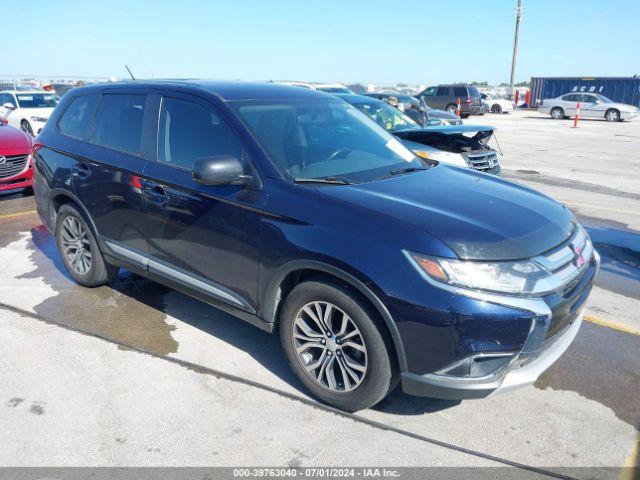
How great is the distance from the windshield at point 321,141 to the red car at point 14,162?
6.10 metres

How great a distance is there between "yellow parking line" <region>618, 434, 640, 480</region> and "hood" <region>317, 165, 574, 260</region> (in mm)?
1130

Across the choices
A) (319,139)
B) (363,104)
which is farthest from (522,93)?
(319,139)

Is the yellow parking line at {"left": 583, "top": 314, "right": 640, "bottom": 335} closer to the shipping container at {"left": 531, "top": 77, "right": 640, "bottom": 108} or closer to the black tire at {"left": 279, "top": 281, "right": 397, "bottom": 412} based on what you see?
the black tire at {"left": 279, "top": 281, "right": 397, "bottom": 412}

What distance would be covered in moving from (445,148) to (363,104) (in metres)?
2.53

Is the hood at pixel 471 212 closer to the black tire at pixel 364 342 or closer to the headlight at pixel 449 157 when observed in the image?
the black tire at pixel 364 342

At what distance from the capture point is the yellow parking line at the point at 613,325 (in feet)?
13.7

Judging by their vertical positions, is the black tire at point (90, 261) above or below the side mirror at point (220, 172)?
below

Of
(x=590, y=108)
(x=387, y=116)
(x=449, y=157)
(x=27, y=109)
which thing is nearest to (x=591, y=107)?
(x=590, y=108)

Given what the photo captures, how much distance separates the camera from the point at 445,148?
7562 mm

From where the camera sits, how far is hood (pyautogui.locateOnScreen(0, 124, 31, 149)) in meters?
8.23

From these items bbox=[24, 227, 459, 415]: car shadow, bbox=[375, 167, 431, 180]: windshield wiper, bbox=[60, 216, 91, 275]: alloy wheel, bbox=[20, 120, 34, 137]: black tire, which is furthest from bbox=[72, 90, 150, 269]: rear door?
bbox=[20, 120, 34, 137]: black tire

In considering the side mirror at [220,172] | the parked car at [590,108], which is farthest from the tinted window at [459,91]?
the side mirror at [220,172]

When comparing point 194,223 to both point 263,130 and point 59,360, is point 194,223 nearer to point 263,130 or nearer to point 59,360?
point 263,130

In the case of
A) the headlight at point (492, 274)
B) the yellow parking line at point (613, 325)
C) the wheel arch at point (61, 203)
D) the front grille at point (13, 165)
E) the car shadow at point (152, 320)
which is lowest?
the car shadow at point (152, 320)
